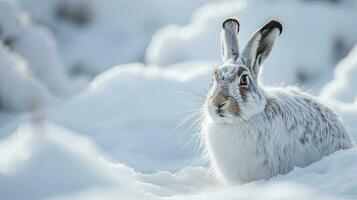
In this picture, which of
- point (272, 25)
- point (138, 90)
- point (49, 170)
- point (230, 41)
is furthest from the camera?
point (138, 90)

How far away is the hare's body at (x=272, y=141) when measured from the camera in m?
4.54

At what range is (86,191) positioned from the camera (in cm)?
296

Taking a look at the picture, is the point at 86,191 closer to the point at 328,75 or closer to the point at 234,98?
the point at 234,98

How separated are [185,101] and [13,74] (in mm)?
2294

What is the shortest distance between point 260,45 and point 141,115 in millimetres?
2391

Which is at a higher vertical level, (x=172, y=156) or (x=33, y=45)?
(x=33, y=45)

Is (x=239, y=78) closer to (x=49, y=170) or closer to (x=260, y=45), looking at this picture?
(x=260, y=45)

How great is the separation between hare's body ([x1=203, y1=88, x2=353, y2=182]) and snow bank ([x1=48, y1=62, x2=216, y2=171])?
1026mm

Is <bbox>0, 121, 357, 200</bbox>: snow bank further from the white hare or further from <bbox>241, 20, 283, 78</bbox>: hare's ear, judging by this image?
<bbox>241, 20, 283, 78</bbox>: hare's ear

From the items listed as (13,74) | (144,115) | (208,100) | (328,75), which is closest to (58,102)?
(13,74)

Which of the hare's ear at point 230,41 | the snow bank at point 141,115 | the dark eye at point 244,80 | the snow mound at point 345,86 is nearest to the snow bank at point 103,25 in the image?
the snow bank at point 141,115

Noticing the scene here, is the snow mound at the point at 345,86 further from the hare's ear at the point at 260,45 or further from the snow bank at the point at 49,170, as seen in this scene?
the snow bank at the point at 49,170

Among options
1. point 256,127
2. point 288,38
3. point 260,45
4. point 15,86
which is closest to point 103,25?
point 288,38

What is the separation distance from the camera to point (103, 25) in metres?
13.0
